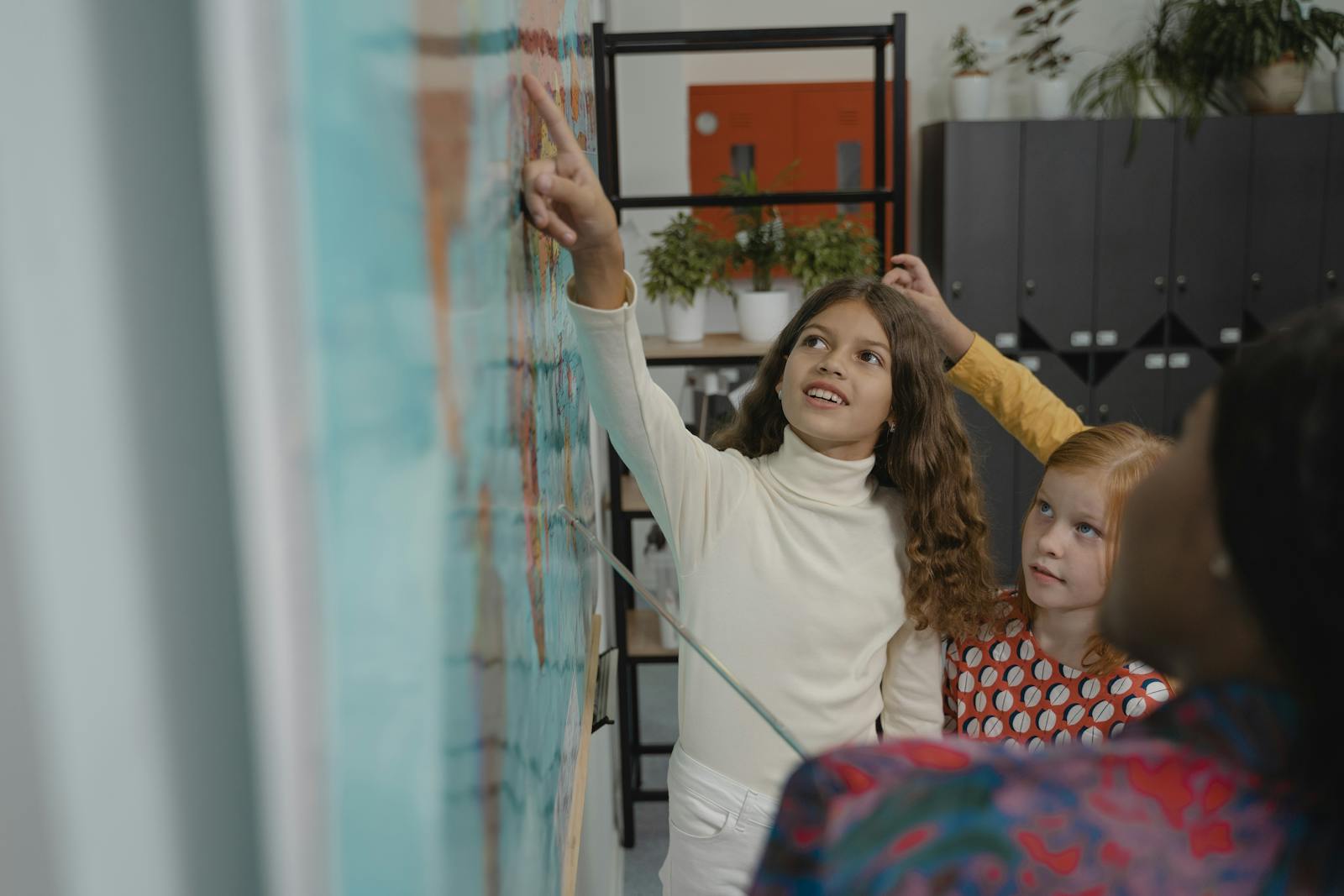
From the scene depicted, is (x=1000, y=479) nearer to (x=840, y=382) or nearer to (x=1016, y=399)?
(x=1016, y=399)

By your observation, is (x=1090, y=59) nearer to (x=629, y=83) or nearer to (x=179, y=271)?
(x=629, y=83)

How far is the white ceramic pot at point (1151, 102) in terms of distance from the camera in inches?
158

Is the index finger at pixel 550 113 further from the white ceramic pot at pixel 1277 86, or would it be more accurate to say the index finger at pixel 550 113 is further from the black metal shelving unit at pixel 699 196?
the white ceramic pot at pixel 1277 86

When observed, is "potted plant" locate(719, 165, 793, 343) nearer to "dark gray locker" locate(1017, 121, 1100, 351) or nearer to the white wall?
→ "dark gray locker" locate(1017, 121, 1100, 351)

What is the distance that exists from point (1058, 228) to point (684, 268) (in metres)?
2.20

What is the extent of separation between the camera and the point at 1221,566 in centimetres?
43

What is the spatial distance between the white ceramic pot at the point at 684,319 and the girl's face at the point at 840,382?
1.07 metres

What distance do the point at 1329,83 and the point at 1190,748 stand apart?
188 inches

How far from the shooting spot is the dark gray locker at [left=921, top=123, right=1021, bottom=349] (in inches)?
156

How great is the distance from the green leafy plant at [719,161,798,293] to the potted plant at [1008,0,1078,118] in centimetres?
213

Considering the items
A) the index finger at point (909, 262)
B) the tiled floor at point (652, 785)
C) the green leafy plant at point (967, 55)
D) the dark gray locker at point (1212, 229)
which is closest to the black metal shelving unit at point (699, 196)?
the tiled floor at point (652, 785)

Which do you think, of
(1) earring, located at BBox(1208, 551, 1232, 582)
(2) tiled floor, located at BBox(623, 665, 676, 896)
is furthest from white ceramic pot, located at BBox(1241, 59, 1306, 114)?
(1) earring, located at BBox(1208, 551, 1232, 582)

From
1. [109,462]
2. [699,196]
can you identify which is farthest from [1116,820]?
[699,196]

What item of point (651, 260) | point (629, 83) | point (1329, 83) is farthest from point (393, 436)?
point (1329, 83)
